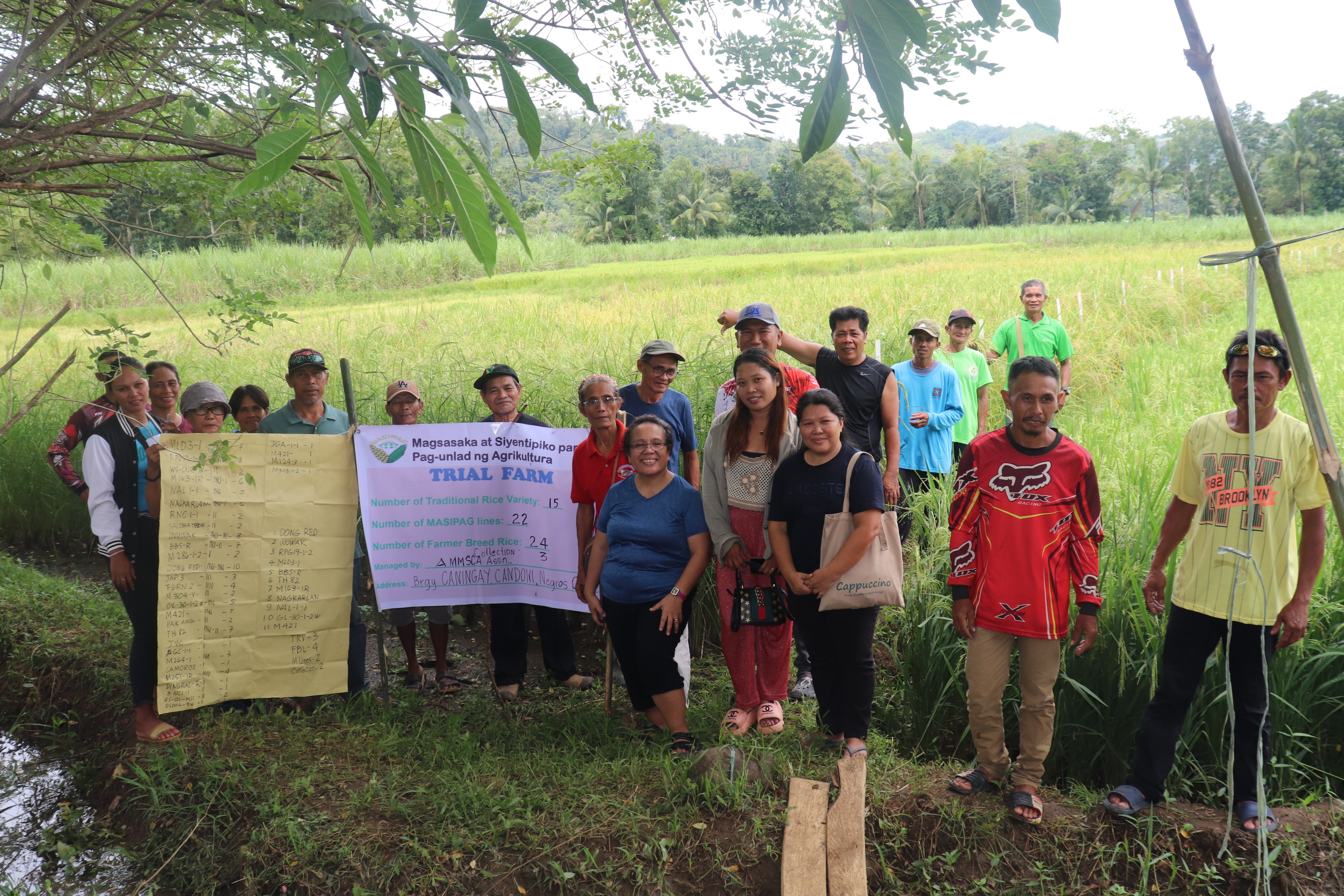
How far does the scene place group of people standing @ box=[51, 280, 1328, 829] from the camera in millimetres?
2854

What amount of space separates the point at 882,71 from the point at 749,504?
262 cm

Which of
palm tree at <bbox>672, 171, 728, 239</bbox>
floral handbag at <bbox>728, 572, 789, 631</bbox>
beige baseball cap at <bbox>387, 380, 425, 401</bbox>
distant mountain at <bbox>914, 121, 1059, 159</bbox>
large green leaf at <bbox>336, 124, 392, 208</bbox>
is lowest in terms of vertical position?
floral handbag at <bbox>728, 572, 789, 631</bbox>

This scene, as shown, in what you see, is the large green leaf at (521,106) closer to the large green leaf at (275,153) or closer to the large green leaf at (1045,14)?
the large green leaf at (275,153)

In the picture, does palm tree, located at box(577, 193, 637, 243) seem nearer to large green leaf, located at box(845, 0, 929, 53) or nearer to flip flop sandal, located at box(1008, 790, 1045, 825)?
flip flop sandal, located at box(1008, 790, 1045, 825)

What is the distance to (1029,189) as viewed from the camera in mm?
55750

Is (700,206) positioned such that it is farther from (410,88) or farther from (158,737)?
(410,88)

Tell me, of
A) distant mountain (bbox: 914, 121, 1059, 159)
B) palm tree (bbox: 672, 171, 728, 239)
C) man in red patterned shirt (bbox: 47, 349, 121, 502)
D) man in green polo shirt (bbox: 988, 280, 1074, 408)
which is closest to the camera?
man in red patterned shirt (bbox: 47, 349, 121, 502)

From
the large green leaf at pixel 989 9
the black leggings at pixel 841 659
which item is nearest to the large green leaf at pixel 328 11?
the large green leaf at pixel 989 9

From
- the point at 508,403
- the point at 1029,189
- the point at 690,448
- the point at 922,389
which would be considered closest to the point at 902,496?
the point at 922,389

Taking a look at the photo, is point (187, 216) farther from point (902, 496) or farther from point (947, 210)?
point (947, 210)

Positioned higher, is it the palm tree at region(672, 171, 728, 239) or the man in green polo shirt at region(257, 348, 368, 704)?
the palm tree at region(672, 171, 728, 239)

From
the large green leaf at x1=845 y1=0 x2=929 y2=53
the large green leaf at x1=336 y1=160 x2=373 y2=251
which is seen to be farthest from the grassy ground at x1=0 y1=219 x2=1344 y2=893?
the large green leaf at x1=845 y1=0 x2=929 y2=53

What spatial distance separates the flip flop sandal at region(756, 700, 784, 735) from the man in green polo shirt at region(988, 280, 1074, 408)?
3648 millimetres

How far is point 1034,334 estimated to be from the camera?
635cm
